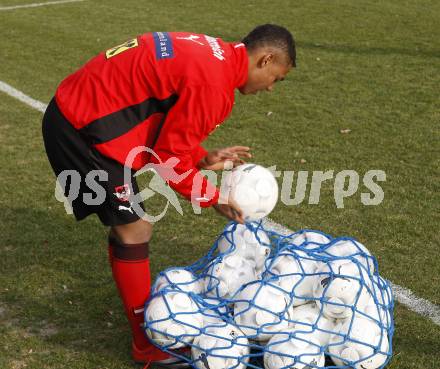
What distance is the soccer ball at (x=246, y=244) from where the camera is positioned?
427 centimetres

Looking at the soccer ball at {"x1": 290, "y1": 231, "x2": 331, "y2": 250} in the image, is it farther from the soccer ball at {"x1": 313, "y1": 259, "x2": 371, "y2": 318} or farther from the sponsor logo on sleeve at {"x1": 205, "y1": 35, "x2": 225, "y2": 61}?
the sponsor logo on sleeve at {"x1": 205, "y1": 35, "x2": 225, "y2": 61}

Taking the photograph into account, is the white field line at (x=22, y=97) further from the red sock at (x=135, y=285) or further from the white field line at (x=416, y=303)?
the white field line at (x=416, y=303)

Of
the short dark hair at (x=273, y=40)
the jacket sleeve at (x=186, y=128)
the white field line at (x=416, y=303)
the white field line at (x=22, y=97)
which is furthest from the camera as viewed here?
the white field line at (x=22, y=97)

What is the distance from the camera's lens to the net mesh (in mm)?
3719

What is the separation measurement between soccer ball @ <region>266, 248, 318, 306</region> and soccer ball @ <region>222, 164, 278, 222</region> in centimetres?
25

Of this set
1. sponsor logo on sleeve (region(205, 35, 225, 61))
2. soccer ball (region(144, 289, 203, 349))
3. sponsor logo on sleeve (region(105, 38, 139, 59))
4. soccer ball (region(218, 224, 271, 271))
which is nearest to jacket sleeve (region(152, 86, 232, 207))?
sponsor logo on sleeve (region(205, 35, 225, 61))

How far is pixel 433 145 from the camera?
22.2 feet

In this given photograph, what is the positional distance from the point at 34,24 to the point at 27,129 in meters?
4.60

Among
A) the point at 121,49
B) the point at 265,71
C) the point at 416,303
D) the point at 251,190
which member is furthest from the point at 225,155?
the point at 416,303

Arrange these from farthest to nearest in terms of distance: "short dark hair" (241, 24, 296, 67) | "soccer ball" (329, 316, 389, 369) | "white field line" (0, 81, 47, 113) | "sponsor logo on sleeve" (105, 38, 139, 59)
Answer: "white field line" (0, 81, 47, 113) < "sponsor logo on sleeve" (105, 38, 139, 59) < "short dark hair" (241, 24, 296, 67) < "soccer ball" (329, 316, 389, 369)

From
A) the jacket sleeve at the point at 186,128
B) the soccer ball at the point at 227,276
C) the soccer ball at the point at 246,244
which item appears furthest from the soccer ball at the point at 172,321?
the jacket sleeve at the point at 186,128

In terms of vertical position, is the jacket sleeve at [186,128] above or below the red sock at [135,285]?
above

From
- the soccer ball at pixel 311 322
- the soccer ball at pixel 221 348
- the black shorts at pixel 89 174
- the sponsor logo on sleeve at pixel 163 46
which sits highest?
the sponsor logo on sleeve at pixel 163 46

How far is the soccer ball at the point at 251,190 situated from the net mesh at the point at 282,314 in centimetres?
29
